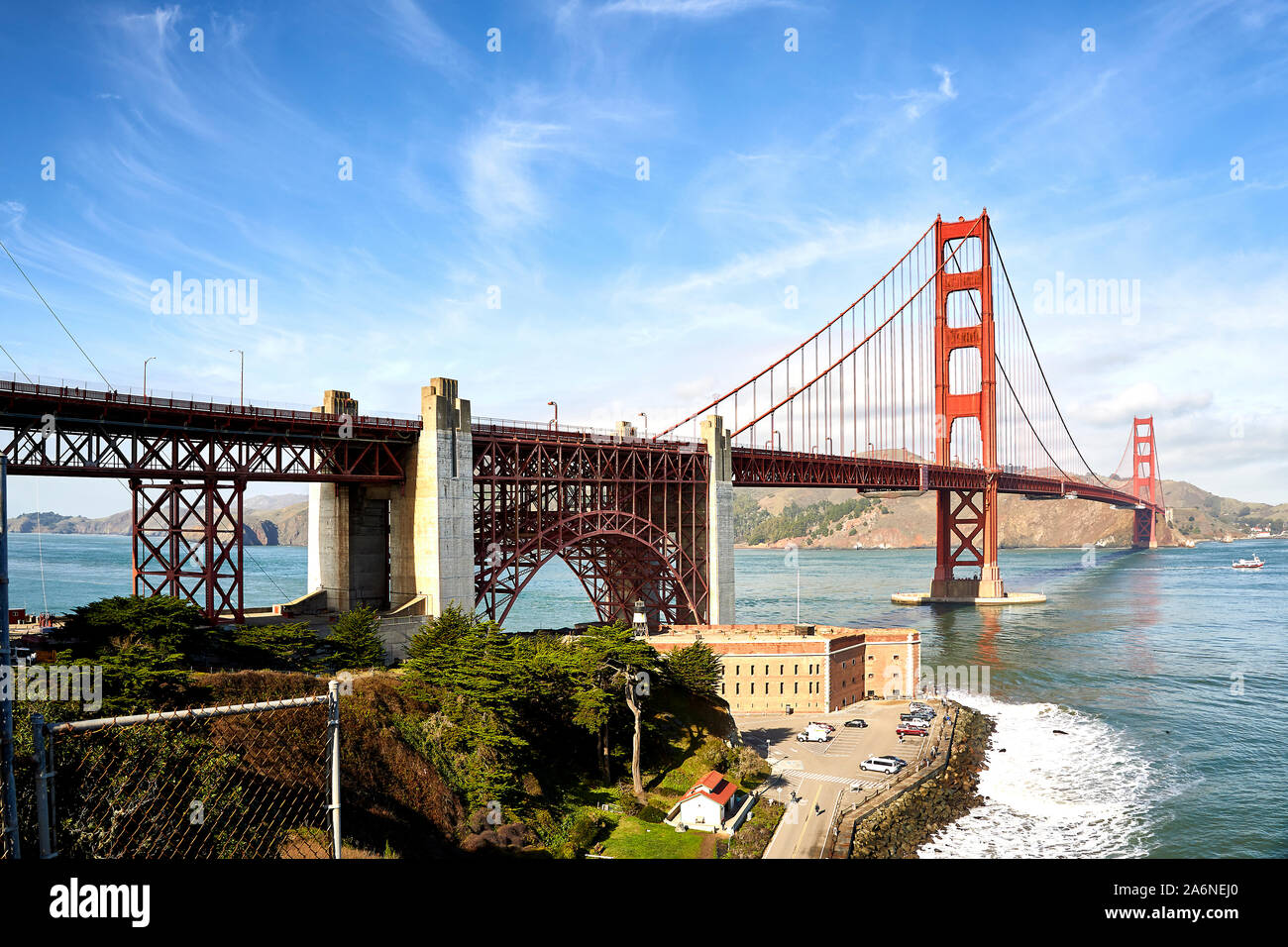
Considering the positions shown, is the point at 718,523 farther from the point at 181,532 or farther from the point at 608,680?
the point at 181,532

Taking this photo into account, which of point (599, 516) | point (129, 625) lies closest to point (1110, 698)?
point (599, 516)

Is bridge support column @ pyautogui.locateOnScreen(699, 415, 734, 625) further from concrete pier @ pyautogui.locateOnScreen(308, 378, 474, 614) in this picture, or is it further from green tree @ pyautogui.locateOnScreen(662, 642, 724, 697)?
concrete pier @ pyautogui.locateOnScreen(308, 378, 474, 614)

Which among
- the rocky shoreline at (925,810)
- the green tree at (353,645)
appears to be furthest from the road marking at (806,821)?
the green tree at (353,645)

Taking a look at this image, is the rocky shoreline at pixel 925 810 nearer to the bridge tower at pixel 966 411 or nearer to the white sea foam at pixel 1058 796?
the white sea foam at pixel 1058 796

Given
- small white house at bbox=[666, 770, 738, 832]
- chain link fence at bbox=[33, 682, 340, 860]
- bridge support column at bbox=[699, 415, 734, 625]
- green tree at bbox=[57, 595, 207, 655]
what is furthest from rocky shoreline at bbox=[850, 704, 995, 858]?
green tree at bbox=[57, 595, 207, 655]

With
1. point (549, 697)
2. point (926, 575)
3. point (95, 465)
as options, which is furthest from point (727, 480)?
point (926, 575)
